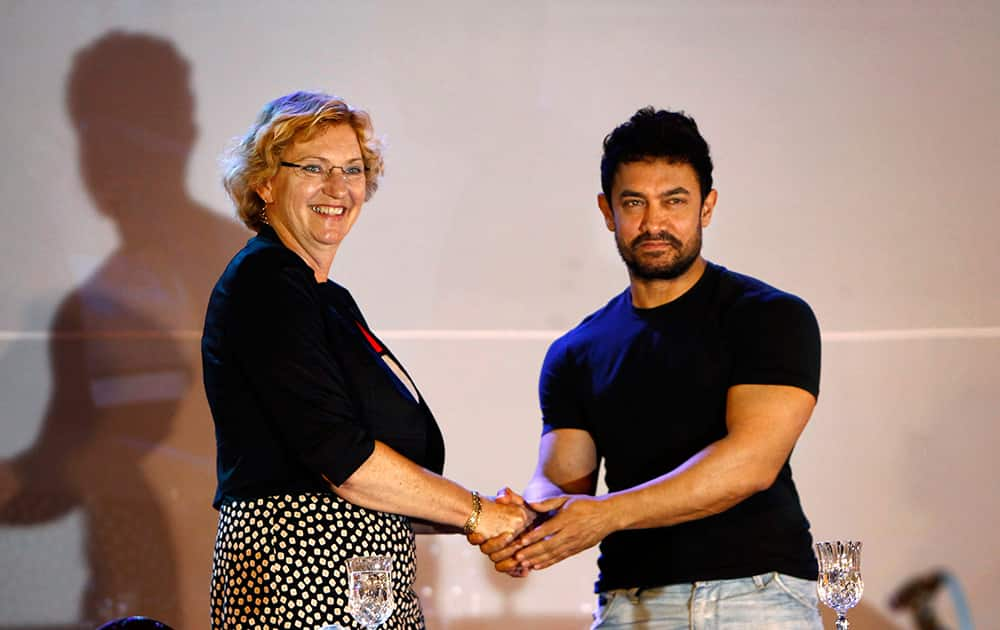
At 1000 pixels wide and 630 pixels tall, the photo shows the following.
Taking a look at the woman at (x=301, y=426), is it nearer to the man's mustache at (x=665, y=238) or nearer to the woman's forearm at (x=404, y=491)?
the woman's forearm at (x=404, y=491)

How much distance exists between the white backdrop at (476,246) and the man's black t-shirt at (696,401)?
1.39 m

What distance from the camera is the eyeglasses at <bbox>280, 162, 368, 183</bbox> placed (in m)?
2.46

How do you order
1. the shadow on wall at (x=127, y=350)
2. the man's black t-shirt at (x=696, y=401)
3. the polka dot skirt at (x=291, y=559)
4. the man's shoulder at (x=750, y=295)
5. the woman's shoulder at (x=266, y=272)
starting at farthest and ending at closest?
the shadow on wall at (x=127, y=350) < the man's shoulder at (x=750, y=295) < the man's black t-shirt at (x=696, y=401) < the woman's shoulder at (x=266, y=272) < the polka dot skirt at (x=291, y=559)

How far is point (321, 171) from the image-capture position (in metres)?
2.48

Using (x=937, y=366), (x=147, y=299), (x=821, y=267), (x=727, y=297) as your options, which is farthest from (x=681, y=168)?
(x=147, y=299)

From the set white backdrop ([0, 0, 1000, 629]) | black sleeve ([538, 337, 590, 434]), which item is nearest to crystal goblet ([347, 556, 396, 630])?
black sleeve ([538, 337, 590, 434])

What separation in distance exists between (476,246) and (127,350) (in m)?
1.20

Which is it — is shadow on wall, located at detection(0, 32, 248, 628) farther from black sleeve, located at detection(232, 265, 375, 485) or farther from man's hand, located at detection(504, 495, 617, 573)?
black sleeve, located at detection(232, 265, 375, 485)

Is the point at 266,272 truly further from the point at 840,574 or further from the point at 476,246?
the point at 476,246

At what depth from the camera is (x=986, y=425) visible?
402 cm

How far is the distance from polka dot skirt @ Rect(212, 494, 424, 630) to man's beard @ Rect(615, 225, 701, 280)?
790 millimetres

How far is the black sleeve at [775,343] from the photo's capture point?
240cm

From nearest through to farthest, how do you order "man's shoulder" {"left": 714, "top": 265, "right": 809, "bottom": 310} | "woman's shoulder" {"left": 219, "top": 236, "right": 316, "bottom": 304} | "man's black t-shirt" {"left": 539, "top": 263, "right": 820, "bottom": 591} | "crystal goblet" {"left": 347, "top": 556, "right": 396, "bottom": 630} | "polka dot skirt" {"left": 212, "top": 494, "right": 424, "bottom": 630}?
"crystal goblet" {"left": 347, "top": 556, "right": 396, "bottom": 630}, "polka dot skirt" {"left": 212, "top": 494, "right": 424, "bottom": 630}, "woman's shoulder" {"left": 219, "top": 236, "right": 316, "bottom": 304}, "man's black t-shirt" {"left": 539, "top": 263, "right": 820, "bottom": 591}, "man's shoulder" {"left": 714, "top": 265, "right": 809, "bottom": 310}

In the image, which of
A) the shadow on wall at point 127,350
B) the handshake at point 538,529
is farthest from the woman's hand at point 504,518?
the shadow on wall at point 127,350
